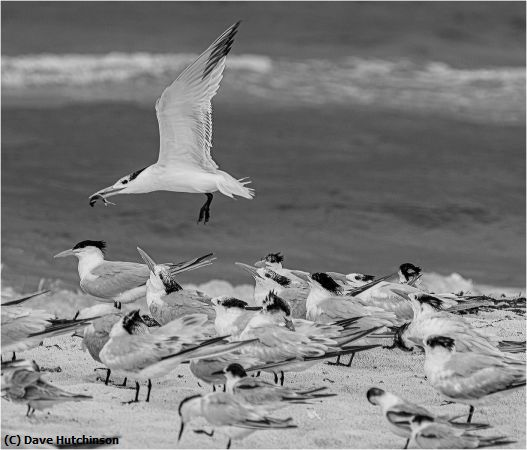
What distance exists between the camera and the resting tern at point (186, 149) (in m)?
8.87

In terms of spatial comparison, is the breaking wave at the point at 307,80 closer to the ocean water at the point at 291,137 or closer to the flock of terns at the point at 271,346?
the ocean water at the point at 291,137

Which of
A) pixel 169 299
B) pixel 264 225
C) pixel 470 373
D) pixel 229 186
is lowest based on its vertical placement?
pixel 264 225

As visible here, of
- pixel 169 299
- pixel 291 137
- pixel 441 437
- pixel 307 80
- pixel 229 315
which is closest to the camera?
pixel 441 437

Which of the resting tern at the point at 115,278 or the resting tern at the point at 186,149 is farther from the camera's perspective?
the resting tern at the point at 186,149

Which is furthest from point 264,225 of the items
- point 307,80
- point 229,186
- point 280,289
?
point 307,80

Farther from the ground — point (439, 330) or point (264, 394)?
point (439, 330)

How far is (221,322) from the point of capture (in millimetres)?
7465

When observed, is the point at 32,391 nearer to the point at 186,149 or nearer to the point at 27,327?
the point at 27,327

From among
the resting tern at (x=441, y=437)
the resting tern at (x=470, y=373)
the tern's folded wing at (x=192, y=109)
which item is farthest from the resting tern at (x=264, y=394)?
the tern's folded wing at (x=192, y=109)

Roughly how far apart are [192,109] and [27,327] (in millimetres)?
2790

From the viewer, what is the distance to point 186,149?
9266mm

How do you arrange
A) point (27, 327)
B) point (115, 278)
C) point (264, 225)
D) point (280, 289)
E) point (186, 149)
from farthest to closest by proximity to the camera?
point (264, 225) < point (186, 149) < point (115, 278) < point (280, 289) < point (27, 327)

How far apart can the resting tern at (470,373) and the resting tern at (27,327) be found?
1.96 meters

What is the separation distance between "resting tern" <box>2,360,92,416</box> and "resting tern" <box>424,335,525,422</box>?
1.85 meters
